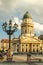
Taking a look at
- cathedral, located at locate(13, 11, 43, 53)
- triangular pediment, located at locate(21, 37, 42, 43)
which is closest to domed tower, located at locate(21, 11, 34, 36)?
cathedral, located at locate(13, 11, 43, 53)

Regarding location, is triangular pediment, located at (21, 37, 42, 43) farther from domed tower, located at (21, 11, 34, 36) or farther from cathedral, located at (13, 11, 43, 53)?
domed tower, located at (21, 11, 34, 36)

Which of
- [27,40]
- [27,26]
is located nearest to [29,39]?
[27,40]

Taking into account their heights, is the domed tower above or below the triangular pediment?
above

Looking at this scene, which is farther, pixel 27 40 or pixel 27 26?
pixel 27 26

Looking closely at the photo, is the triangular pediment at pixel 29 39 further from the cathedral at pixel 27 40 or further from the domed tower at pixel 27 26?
the domed tower at pixel 27 26

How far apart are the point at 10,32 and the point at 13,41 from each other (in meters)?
77.0

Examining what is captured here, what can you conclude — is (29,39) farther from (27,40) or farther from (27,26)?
(27,26)

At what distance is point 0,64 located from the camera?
22.7m

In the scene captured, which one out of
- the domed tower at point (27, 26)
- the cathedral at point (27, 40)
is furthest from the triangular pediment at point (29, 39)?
the domed tower at point (27, 26)

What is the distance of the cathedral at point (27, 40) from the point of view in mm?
104250

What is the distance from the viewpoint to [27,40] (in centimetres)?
10562

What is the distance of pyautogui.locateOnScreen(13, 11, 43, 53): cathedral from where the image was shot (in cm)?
10425

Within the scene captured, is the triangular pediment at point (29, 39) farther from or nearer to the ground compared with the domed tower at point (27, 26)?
nearer to the ground

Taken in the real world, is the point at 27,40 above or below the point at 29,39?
below
